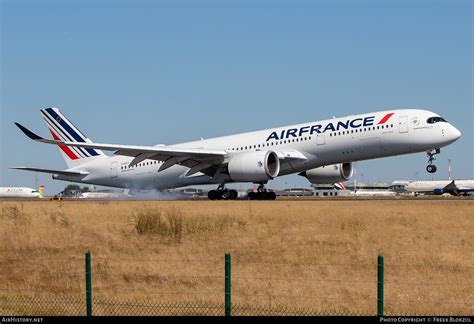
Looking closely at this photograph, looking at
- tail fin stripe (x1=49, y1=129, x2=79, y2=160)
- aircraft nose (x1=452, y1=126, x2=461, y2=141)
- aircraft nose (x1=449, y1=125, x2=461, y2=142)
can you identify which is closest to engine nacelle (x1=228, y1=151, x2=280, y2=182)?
aircraft nose (x1=449, y1=125, x2=461, y2=142)

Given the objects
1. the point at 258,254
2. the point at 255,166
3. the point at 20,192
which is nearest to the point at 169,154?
the point at 255,166

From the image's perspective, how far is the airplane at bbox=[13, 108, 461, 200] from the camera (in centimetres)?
4566

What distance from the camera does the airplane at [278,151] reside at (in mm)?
45656

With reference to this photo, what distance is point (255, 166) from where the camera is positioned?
157 feet

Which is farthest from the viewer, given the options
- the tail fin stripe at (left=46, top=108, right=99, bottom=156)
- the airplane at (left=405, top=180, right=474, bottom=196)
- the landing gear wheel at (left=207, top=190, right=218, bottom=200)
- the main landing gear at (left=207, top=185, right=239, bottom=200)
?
the airplane at (left=405, top=180, right=474, bottom=196)

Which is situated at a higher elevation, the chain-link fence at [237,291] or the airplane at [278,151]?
the airplane at [278,151]

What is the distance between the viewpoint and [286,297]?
2244 centimetres

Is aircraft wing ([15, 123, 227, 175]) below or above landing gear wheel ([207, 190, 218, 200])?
above

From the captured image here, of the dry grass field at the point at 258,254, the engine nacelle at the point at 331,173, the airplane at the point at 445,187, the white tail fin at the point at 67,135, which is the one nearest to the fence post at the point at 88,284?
the dry grass field at the point at 258,254

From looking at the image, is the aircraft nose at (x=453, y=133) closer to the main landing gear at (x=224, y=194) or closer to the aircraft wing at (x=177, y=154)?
the aircraft wing at (x=177, y=154)

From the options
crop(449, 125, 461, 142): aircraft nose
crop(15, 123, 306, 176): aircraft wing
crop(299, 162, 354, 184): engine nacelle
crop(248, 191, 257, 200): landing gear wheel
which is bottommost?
crop(248, 191, 257, 200): landing gear wheel

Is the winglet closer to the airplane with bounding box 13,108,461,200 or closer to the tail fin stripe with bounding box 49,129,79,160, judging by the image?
the airplane with bounding box 13,108,461,200

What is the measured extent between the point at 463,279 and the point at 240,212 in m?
13.9

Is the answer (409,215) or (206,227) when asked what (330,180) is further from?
(206,227)
